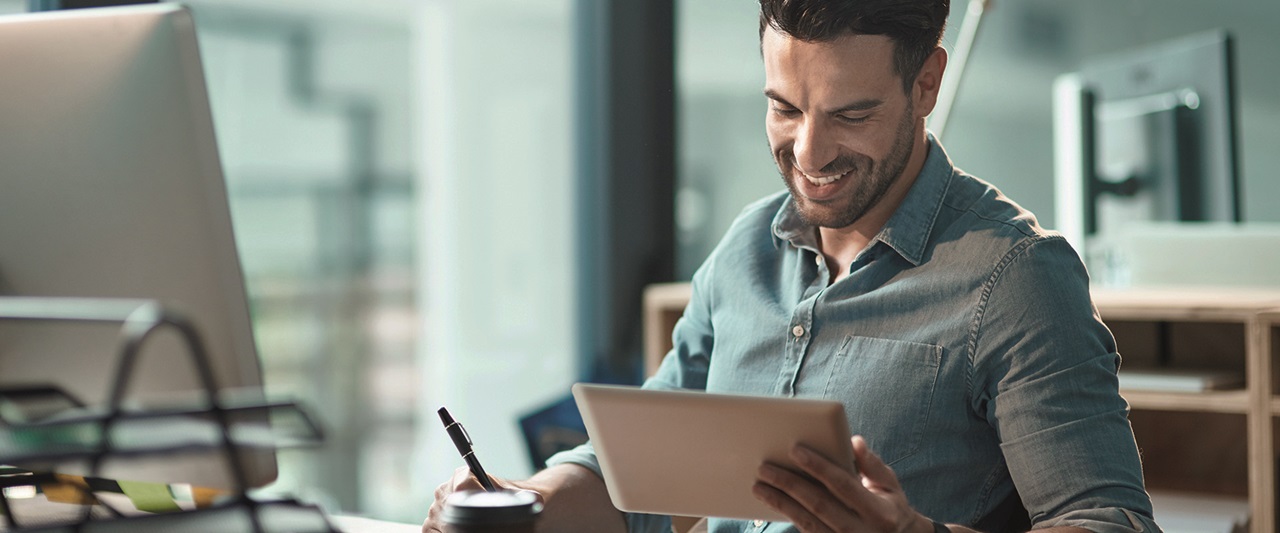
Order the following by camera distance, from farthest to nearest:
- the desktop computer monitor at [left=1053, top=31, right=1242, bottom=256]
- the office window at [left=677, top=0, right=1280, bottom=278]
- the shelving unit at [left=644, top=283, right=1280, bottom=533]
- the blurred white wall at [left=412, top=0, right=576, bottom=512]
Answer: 1. the blurred white wall at [left=412, top=0, right=576, bottom=512]
2. the office window at [left=677, top=0, right=1280, bottom=278]
3. the desktop computer monitor at [left=1053, top=31, right=1242, bottom=256]
4. the shelving unit at [left=644, top=283, right=1280, bottom=533]

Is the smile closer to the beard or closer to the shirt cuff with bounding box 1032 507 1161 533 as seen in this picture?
the beard

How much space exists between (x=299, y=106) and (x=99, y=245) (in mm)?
3947

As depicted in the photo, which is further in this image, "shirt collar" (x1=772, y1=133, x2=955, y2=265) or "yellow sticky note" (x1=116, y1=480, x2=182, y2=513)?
"shirt collar" (x1=772, y1=133, x2=955, y2=265)

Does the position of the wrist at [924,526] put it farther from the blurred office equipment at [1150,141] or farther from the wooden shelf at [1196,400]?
the blurred office equipment at [1150,141]

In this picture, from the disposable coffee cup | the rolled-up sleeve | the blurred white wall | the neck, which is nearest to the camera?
the disposable coffee cup

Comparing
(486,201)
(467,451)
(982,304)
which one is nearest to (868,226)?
(982,304)

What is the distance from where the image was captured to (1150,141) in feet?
7.97

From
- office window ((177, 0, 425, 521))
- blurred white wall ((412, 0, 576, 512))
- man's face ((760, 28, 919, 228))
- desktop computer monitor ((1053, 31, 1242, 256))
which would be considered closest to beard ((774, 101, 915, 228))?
man's face ((760, 28, 919, 228))

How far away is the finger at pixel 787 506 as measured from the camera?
99 cm

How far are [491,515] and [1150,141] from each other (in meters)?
2.03

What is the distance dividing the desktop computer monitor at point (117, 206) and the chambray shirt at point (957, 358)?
0.56 metres

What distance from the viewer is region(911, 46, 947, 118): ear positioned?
1269mm

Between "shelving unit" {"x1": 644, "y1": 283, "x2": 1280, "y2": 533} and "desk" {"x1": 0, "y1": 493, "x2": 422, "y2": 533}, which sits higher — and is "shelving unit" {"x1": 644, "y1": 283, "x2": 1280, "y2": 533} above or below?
below

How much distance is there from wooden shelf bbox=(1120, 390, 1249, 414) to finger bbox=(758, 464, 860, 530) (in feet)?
3.19
